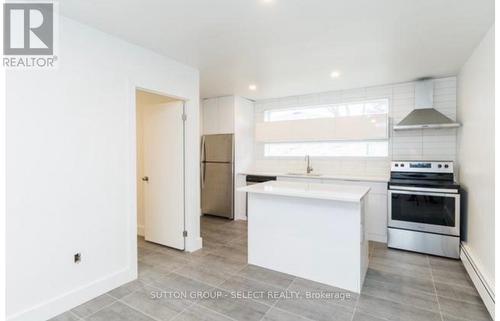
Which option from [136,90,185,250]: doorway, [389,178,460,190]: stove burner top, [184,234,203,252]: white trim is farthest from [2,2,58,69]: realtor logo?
[389,178,460,190]: stove burner top

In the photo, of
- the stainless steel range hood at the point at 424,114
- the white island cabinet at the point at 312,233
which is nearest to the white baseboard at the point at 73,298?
the white island cabinet at the point at 312,233

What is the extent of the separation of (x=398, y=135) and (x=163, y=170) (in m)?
3.70

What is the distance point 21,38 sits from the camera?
76.5 inches

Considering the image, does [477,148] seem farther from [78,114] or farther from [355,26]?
[78,114]

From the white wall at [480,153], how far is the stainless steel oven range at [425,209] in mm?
155

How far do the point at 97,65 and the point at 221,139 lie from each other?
289 centimetres

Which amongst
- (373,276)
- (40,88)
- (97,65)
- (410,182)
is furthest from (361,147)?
(40,88)

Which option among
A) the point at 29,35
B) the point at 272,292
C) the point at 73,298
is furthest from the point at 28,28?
the point at 272,292

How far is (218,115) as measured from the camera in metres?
5.23

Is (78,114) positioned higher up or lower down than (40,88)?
lower down

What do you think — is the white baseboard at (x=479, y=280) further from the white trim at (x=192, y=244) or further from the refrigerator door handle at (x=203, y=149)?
the refrigerator door handle at (x=203, y=149)

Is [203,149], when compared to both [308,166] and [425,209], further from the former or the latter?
[425,209]

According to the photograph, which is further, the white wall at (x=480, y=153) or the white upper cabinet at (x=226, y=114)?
the white upper cabinet at (x=226, y=114)

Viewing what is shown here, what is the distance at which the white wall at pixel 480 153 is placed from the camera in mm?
2285
